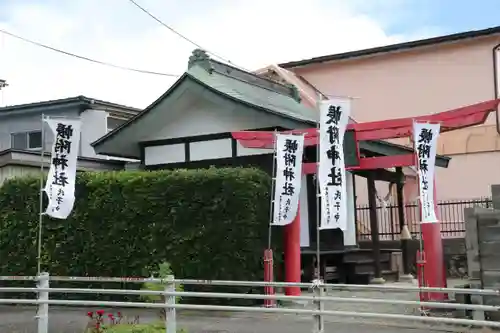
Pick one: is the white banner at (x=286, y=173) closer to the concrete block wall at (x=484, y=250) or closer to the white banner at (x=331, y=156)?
the white banner at (x=331, y=156)

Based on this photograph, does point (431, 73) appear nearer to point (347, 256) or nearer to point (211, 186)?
point (347, 256)

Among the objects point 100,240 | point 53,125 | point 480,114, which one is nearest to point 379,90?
point 480,114

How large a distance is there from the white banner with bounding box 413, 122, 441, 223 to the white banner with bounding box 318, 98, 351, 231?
1362 millimetres

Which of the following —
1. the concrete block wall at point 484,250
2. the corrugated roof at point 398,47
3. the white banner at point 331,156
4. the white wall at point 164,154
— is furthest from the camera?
the corrugated roof at point 398,47

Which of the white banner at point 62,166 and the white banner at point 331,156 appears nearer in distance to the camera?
the white banner at point 331,156

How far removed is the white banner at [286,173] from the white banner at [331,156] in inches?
55.8

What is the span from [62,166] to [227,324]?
4.03 m

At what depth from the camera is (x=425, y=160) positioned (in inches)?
441

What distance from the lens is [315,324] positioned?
848 centimetres

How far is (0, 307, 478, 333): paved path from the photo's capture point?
10109 mm

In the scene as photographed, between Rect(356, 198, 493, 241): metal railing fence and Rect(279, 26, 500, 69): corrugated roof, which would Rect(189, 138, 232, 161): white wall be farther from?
Rect(279, 26, 500, 69): corrugated roof

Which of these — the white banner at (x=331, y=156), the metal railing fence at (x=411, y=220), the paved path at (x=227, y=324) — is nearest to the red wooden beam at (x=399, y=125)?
the white banner at (x=331, y=156)

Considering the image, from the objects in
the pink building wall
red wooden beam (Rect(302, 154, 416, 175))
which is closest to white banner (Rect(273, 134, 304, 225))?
red wooden beam (Rect(302, 154, 416, 175))

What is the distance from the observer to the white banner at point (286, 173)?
476 inches
